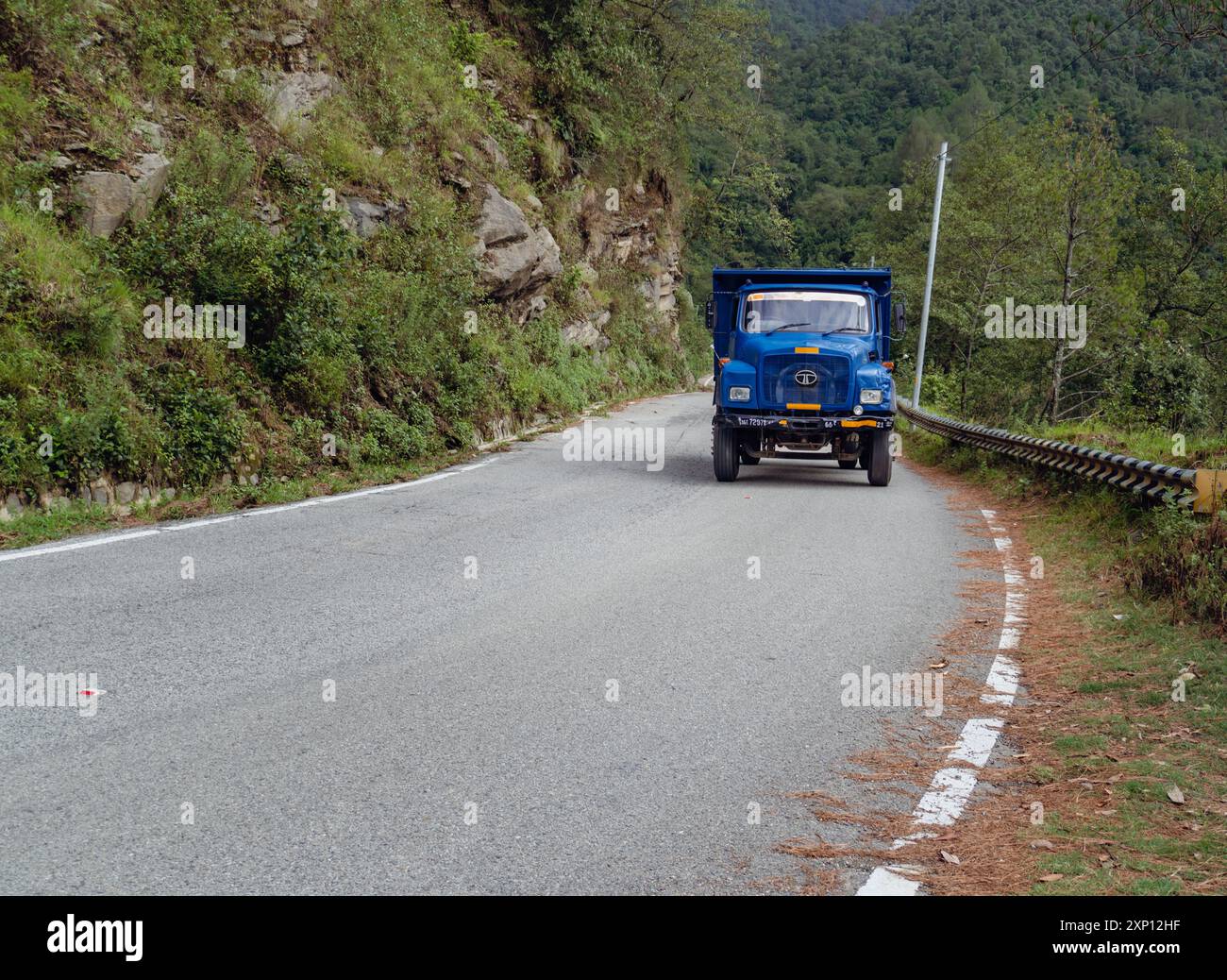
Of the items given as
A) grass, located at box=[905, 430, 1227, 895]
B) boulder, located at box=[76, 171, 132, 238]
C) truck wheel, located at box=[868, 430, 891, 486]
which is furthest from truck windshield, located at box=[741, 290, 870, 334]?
boulder, located at box=[76, 171, 132, 238]

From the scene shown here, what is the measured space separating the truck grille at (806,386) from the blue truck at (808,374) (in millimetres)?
13

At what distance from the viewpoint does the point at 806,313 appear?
15625 mm

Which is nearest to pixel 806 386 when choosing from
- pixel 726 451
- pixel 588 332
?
pixel 726 451

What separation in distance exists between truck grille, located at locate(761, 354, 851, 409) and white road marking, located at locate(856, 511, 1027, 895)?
7399 mm

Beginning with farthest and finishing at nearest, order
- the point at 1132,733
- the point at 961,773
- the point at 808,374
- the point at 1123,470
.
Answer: the point at 808,374, the point at 1123,470, the point at 1132,733, the point at 961,773

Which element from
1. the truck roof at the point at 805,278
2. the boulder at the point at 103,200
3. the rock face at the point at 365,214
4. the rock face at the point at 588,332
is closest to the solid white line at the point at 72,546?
the boulder at the point at 103,200

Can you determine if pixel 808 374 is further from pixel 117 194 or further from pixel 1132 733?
pixel 1132 733

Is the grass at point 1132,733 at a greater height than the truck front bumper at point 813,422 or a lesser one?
lesser

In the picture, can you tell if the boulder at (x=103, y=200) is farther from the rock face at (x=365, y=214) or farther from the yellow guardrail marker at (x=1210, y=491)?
the yellow guardrail marker at (x=1210, y=491)

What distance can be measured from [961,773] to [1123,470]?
7265 mm

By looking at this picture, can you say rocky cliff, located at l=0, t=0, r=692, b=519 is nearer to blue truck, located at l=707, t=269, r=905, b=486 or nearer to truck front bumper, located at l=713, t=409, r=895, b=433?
blue truck, located at l=707, t=269, r=905, b=486

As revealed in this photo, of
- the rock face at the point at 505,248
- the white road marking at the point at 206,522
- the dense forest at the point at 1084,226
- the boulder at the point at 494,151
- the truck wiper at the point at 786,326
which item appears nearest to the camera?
the white road marking at the point at 206,522

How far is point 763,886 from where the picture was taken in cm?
344

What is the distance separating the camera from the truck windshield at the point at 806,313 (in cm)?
1550
